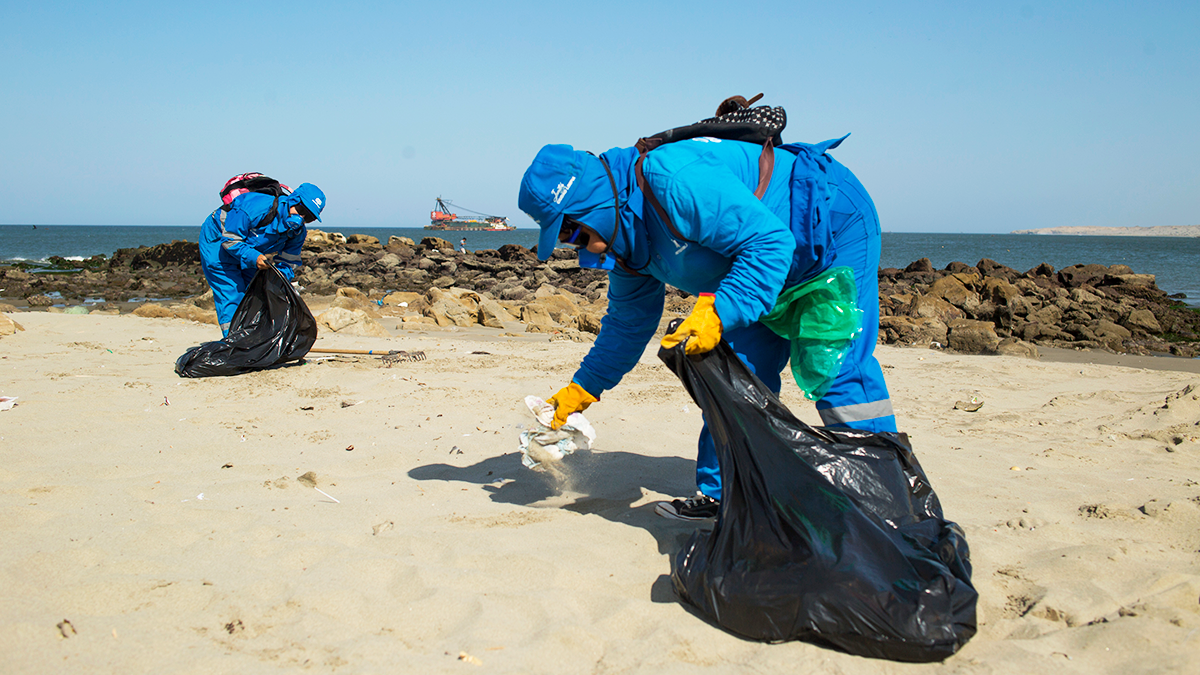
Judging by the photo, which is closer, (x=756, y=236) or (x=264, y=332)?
(x=756, y=236)

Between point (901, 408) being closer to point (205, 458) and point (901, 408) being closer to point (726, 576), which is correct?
point (726, 576)

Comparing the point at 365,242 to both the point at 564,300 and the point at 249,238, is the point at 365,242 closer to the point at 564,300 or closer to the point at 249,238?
the point at 564,300

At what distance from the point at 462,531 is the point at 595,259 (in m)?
1.09

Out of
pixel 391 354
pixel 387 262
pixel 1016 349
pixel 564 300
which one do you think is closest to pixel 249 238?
pixel 391 354

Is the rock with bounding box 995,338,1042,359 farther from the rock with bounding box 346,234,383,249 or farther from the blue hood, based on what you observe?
the rock with bounding box 346,234,383,249

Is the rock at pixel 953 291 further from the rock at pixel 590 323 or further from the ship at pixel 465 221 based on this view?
the ship at pixel 465 221

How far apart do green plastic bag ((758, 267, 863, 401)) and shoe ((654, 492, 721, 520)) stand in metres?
0.69

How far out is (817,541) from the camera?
1771mm

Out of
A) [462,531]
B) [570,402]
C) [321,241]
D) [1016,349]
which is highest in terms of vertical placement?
[321,241]

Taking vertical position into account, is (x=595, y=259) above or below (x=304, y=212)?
below

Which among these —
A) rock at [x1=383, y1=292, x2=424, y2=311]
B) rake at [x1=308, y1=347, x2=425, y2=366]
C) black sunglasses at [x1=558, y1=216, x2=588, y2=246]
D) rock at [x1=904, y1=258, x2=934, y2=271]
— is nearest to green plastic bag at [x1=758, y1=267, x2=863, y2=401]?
black sunglasses at [x1=558, y1=216, x2=588, y2=246]

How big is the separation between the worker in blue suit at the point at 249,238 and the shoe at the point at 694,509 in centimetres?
402

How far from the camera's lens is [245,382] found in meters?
4.92

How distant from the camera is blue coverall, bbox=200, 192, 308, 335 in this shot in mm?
5324
